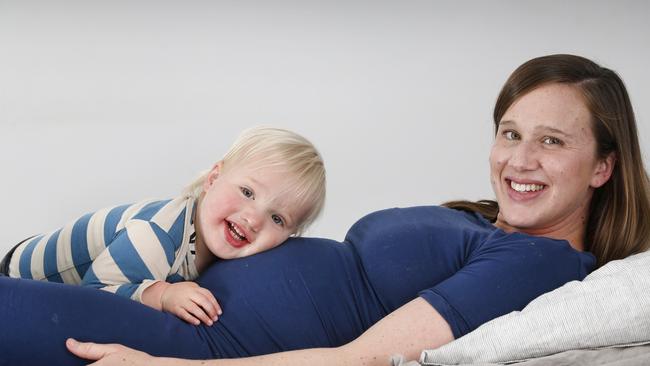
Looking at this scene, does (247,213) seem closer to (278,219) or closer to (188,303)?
(278,219)

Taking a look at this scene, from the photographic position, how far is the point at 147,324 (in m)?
2.07

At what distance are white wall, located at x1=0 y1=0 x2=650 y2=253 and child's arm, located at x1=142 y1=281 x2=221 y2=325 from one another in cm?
170

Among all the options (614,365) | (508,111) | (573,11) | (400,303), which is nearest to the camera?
(614,365)

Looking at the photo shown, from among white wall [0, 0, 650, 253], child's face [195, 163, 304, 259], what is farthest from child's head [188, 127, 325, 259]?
white wall [0, 0, 650, 253]

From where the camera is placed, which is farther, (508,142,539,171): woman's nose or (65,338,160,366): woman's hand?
(508,142,539,171): woman's nose

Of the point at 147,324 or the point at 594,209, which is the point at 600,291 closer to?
the point at 594,209

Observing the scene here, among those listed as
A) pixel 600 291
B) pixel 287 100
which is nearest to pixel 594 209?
pixel 600 291

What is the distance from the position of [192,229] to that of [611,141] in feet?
3.47

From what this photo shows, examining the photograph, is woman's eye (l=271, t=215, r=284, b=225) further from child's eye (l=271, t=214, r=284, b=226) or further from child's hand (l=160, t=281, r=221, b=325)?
child's hand (l=160, t=281, r=221, b=325)

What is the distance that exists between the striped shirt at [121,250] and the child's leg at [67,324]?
0.22m

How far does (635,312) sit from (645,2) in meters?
2.91

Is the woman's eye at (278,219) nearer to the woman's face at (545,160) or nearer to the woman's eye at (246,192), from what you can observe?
the woman's eye at (246,192)

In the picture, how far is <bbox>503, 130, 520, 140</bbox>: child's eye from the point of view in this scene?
2.46m

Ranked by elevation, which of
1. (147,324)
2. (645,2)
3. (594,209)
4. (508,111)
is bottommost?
(147,324)
